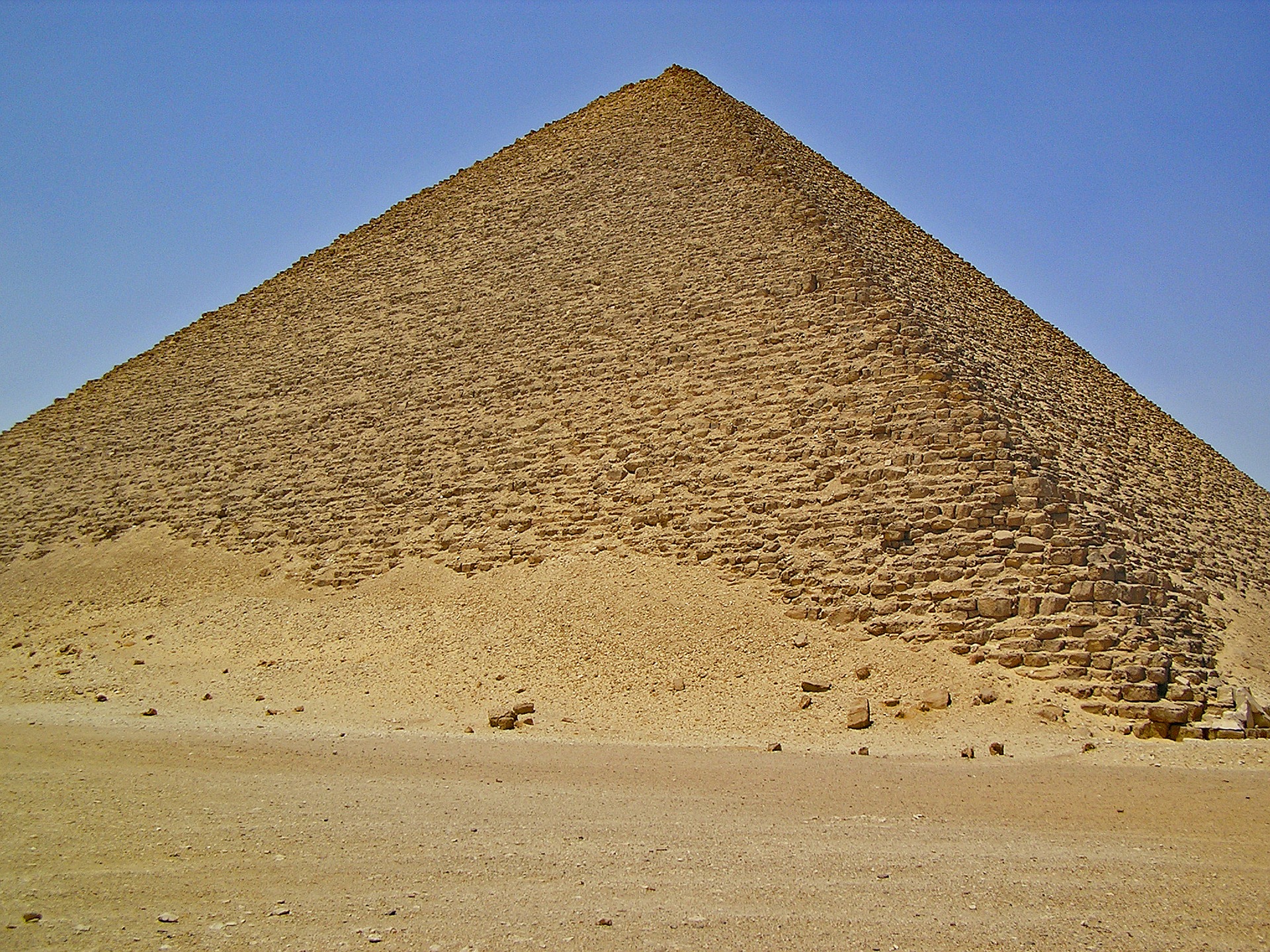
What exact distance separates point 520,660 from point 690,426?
424 cm

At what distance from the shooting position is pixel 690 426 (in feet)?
43.0

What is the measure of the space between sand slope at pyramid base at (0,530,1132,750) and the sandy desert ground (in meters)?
0.04

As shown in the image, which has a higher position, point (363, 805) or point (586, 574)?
point (586, 574)

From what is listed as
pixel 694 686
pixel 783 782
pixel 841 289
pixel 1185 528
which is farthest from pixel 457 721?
pixel 1185 528

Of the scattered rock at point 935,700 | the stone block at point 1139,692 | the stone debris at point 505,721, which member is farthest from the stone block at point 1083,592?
the stone debris at point 505,721

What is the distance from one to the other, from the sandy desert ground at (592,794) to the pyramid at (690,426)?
0.87m

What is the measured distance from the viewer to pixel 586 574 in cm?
1175

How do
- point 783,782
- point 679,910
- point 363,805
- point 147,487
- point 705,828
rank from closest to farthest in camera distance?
1. point 679,910
2. point 705,828
3. point 363,805
4. point 783,782
5. point 147,487

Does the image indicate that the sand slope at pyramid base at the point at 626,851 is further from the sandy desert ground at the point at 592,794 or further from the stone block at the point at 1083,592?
the stone block at the point at 1083,592

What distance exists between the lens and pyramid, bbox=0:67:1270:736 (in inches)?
389

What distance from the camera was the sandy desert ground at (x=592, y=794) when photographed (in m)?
3.87

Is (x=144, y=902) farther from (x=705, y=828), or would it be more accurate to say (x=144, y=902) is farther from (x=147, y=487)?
(x=147, y=487)

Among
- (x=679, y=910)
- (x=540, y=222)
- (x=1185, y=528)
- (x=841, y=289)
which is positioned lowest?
(x=679, y=910)

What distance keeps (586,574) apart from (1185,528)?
8.69 metres
